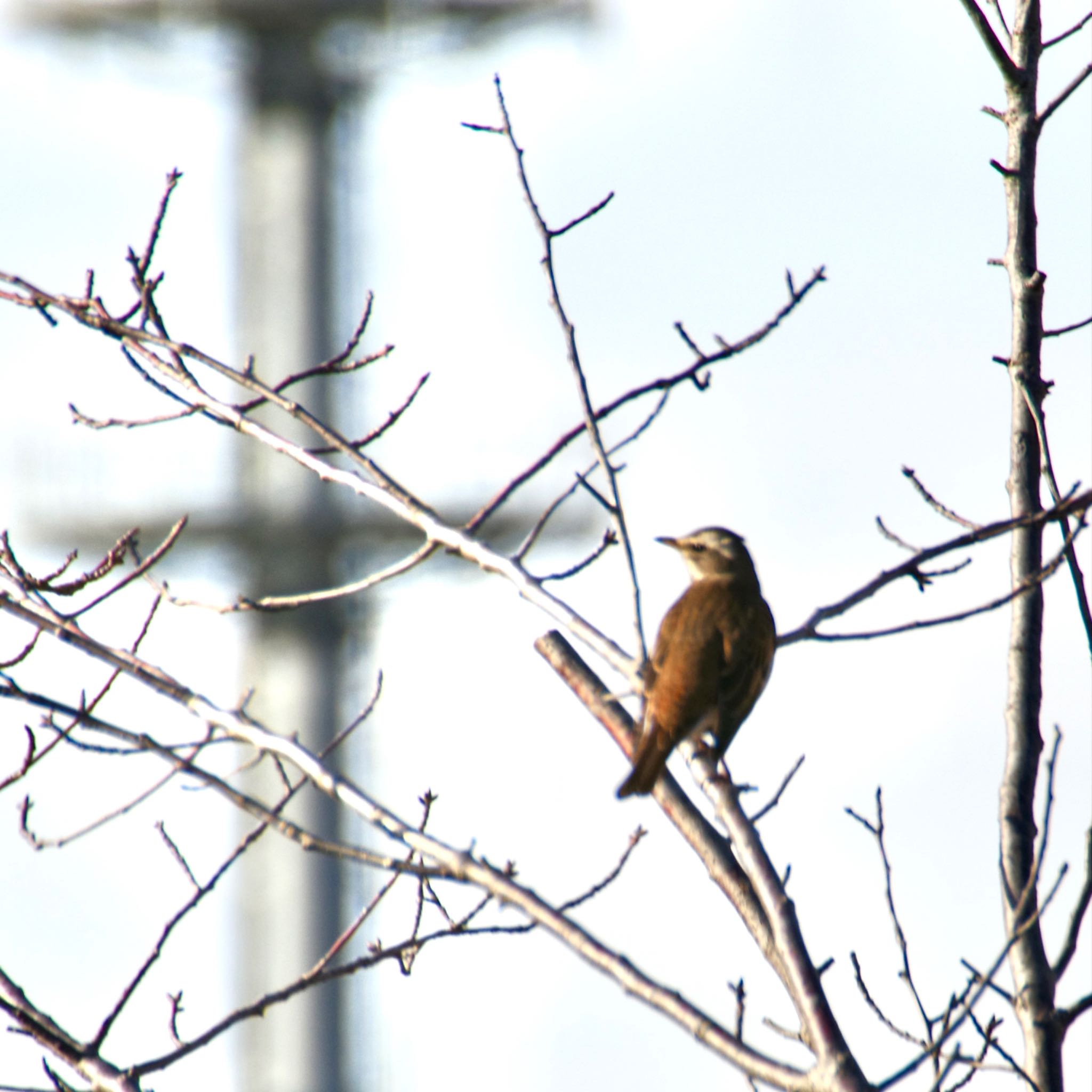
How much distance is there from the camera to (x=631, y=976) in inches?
175

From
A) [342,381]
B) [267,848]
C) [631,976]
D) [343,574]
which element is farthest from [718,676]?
[267,848]

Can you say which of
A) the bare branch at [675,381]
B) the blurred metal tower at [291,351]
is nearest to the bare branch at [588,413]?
the bare branch at [675,381]

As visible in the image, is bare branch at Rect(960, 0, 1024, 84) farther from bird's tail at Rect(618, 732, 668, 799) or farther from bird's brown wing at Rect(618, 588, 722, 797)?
bird's tail at Rect(618, 732, 668, 799)

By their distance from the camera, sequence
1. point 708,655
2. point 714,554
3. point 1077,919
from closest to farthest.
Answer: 1. point 1077,919
2. point 708,655
3. point 714,554

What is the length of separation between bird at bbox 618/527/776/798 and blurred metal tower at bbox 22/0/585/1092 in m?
14.8

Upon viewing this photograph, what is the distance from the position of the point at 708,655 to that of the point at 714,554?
104cm

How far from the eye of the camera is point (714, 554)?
7855mm

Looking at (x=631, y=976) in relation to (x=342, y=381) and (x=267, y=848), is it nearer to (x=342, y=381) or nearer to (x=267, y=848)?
(x=342, y=381)

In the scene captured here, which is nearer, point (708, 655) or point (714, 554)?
point (708, 655)

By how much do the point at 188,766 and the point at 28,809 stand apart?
148 centimetres

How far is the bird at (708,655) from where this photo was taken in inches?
237

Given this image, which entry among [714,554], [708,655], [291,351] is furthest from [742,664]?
[291,351]

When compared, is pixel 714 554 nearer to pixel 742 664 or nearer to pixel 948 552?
pixel 742 664

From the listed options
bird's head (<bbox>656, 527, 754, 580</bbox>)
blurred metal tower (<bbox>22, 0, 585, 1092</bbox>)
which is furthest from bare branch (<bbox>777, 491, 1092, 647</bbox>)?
blurred metal tower (<bbox>22, 0, 585, 1092</bbox>)
